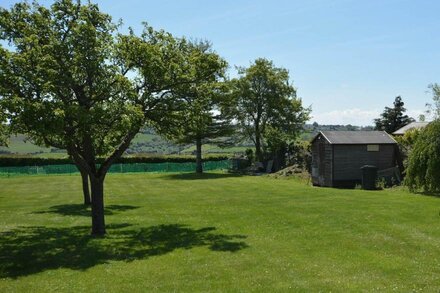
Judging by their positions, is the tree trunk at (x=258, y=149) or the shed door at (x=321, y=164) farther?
the tree trunk at (x=258, y=149)

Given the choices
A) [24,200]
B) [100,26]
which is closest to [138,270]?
[100,26]

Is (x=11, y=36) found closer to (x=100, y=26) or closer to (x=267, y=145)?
(x=100, y=26)

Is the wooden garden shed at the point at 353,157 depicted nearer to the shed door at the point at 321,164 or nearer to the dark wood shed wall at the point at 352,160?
the dark wood shed wall at the point at 352,160

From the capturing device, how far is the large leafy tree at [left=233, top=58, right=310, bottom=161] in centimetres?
6147

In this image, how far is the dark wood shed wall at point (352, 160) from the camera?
34.8 m

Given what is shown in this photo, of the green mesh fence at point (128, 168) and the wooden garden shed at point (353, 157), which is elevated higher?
the wooden garden shed at point (353, 157)

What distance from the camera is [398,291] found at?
10047mm

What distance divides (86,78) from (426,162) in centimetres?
1968

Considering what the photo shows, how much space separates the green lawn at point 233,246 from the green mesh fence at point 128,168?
3785 cm

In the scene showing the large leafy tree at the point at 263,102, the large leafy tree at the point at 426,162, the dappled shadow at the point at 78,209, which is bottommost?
the dappled shadow at the point at 78,209

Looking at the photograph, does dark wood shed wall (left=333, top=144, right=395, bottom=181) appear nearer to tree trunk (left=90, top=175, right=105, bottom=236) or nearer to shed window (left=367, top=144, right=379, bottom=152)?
shed window (left=367, top=144, right=379, bottom=152)

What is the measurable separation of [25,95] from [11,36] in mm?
3180

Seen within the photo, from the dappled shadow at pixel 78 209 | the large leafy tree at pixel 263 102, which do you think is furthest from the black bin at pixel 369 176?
the large leafy tree at pixel 263 102

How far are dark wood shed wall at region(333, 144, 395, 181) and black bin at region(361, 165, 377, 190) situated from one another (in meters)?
2.73
